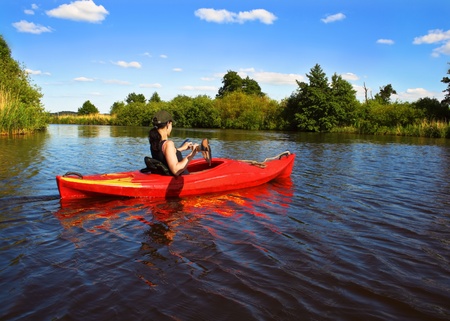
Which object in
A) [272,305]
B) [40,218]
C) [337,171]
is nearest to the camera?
[272,305]

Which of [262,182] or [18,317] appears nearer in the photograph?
[18,317]

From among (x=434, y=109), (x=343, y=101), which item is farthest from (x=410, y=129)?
(x=343, y=101)

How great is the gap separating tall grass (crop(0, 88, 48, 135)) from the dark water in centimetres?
1256

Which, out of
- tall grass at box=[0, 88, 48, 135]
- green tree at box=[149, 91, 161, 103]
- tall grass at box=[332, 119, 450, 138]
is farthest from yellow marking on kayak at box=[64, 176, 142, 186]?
green tree at box=[149, 91, 161, 103]

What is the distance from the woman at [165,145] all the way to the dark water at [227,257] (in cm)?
61

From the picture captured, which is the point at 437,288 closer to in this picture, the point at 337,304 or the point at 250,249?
the point at 337,304

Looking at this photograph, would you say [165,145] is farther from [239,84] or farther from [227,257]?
[239,84]

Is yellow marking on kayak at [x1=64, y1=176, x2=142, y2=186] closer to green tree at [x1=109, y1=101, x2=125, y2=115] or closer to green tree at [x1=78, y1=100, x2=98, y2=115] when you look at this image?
Result: green tree at [x1=109, y1=101, x2=125, y2=115]

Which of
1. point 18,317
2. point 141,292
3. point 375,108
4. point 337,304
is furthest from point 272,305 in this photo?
point 375,108

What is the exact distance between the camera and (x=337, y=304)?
2.59 meters

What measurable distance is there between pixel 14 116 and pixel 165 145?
1580 centimetres

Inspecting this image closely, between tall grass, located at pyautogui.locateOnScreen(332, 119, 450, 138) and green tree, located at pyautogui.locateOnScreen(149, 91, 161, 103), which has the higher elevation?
green tree, located at pyautogui.locateOnScreen(149, 91, 161, 103)

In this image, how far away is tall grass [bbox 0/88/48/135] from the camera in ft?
54.5

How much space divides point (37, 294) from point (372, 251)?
3.14 metres
